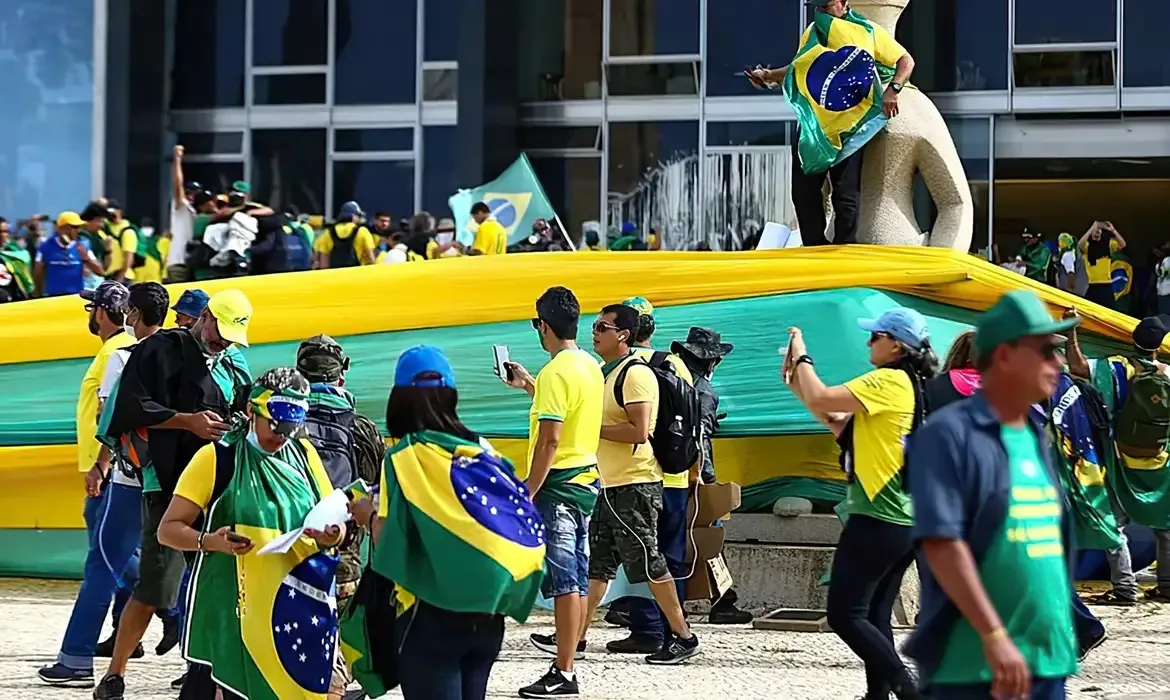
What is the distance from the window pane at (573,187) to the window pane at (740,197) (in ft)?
5.58

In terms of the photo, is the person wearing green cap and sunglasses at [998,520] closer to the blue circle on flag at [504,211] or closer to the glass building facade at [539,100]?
the blue circle on flag at [504,211]

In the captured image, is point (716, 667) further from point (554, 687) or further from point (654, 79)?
point (654, 79)

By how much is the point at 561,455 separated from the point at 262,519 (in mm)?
2414

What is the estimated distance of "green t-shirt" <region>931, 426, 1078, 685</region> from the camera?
419cm

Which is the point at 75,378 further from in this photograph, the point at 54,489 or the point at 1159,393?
the point at 1159,393

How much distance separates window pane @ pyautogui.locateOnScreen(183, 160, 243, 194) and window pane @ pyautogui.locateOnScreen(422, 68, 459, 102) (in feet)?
10.0

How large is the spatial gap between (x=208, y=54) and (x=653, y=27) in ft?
22.2

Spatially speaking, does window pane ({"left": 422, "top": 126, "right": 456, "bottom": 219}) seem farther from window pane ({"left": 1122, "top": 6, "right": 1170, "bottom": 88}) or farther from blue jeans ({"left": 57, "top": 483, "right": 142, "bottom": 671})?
blue jeans ({"left": 57, "top": 483, "right": 142, "bottom": 671})

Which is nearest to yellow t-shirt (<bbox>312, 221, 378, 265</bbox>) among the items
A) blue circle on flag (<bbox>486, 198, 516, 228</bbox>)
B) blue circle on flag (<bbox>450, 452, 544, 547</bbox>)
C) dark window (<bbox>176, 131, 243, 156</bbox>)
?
blue circle on flag (<bbox>486, 198, 516, 228</bbox>)

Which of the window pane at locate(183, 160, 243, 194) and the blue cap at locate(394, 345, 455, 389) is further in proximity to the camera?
the window pane at locate(183, 160, 243, 194)

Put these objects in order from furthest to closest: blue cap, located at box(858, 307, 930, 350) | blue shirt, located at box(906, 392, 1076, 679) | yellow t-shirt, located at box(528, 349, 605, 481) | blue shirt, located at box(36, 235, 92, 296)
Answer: blue shirt, located at box(36, 235, 92, 296)
yellow t-shirt, located at box(528, 349, 605, 481)
blue cap, located at box(858, 307, 930, 350)
blue shirt, located at box(906, 392, 1076, 679)

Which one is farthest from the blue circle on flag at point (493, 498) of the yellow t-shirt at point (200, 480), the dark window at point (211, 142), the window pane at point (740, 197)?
the dark window at point (211, 142)

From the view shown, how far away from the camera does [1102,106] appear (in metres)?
23.5

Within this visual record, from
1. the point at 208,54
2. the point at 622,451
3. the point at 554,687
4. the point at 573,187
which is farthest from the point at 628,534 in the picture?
the point at 208,54
